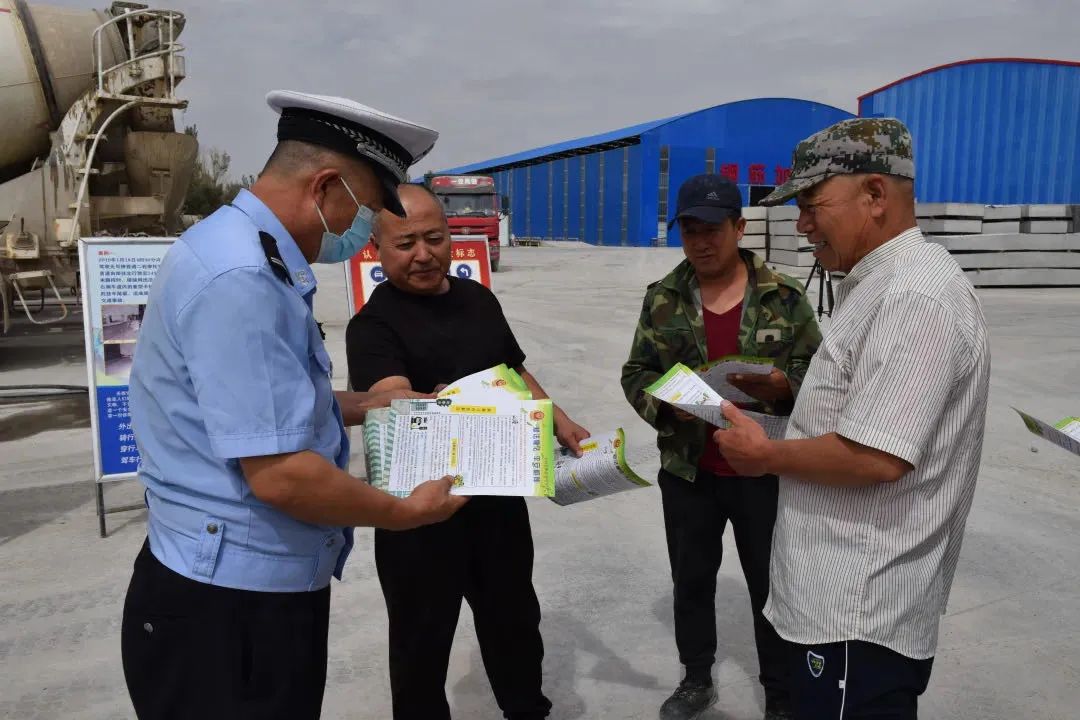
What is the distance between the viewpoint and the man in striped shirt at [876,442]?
1.56 meters

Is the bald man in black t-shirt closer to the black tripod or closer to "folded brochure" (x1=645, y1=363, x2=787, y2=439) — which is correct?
"folded brochure" (x1=645, y1=363, x2=787, y2=439)

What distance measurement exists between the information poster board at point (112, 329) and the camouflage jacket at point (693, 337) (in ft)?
9.66

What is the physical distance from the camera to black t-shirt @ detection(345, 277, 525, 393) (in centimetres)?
238

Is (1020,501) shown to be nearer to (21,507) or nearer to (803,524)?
(803,524)

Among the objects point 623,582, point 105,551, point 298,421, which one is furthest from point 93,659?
point 298,421

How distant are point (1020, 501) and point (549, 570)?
3006 mm

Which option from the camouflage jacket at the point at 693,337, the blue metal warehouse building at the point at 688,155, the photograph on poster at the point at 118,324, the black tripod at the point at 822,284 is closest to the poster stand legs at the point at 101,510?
the photograph on poster at the point at 118,324

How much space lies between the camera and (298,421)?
1.38 metres

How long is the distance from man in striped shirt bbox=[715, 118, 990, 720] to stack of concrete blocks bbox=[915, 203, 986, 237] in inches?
653

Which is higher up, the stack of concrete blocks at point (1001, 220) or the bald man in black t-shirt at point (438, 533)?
the stack of concrete blocks at point (1001, 220)

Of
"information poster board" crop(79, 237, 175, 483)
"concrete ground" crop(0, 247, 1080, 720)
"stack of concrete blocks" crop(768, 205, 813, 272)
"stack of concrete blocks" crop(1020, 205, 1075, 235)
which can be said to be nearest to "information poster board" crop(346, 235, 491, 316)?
"information poster board" crop(79, 237, 175, 483)

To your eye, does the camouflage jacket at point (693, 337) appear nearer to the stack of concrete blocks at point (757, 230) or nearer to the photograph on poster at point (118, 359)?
the photograph on poster at point (118, 359)

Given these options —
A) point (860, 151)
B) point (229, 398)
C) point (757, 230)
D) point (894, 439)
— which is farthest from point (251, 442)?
point (757, 230)

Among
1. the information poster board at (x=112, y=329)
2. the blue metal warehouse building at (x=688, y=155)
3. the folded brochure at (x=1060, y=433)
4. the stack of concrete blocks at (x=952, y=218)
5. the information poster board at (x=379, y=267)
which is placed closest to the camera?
the folded brochure at (x=1060, y=433)
